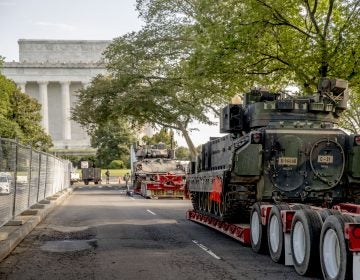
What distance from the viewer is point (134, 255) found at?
39.2 ft

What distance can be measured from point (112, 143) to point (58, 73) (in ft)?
106

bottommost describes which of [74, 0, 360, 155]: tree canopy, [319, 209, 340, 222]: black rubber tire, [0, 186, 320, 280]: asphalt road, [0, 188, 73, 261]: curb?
[0, 186, 320, 280]: asphalt road

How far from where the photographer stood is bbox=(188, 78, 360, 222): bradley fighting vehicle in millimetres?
13195

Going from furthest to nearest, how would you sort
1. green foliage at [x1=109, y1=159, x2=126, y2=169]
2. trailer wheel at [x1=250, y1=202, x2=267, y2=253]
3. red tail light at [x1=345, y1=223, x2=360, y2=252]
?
green foliage at [x1=109, y1=159, x2=126, y2=169] → trailer wheel at [x1=250, y1=202, x2=267, y2=253] → red tail light at [x1=345, y1=223, x2=360, y2=252]

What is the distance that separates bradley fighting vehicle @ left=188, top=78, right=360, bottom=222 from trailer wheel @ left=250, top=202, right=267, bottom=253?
89cm

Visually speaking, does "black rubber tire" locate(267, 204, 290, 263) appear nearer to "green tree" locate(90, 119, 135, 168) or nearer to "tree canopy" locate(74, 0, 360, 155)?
"tree canopy" locate(74, 0, 360, 155)

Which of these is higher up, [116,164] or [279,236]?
[116,164]

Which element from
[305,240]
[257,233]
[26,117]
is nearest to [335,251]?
[305,240]

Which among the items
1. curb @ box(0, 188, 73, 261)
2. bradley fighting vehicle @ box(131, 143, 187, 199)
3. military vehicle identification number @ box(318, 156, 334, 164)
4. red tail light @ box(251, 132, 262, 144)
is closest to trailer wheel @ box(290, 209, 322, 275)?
red tail light @ box(251, 132, 262, 144)

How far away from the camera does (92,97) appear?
48.3m

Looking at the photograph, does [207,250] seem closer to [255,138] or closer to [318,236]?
[255,138]

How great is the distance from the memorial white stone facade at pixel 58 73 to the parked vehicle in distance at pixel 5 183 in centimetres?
9645

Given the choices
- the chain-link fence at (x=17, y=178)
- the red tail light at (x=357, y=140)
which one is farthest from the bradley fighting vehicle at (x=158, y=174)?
the red tail light at (x=357, y=140)

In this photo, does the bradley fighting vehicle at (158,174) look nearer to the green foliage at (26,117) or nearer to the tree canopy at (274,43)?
the tree canopy at (274,43)
